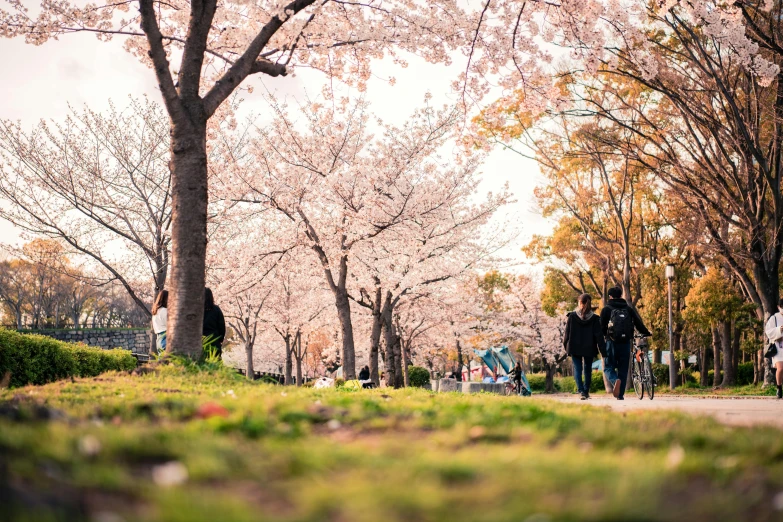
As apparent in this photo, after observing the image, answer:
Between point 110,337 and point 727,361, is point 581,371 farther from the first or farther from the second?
point 110,337

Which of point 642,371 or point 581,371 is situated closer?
point 581,371

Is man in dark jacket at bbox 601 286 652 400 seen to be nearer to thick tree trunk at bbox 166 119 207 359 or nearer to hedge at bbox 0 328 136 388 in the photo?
thick tree trunk at bbox 166 119 207 359

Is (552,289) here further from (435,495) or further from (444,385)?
(435,495)

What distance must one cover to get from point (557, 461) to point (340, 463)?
877mm

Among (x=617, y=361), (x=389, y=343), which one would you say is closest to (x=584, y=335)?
(x=617, y=361)

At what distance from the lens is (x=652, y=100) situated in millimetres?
20031

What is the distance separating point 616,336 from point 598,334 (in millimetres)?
322

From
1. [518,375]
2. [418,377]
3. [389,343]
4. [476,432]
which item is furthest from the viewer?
[418,377]

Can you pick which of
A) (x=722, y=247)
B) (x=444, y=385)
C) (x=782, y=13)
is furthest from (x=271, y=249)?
(x=782, y=13)

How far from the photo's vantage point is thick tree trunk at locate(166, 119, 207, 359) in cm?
916

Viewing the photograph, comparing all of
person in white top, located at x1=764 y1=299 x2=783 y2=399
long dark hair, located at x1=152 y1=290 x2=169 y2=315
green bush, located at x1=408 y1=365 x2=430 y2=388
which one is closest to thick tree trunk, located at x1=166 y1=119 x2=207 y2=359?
long dark hair, located at x1=152 y1=290 x2=169 y2=315

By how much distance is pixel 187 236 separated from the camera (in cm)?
915

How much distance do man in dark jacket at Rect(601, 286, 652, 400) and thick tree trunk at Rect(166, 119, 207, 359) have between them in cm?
657

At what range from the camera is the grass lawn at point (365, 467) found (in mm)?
2174
